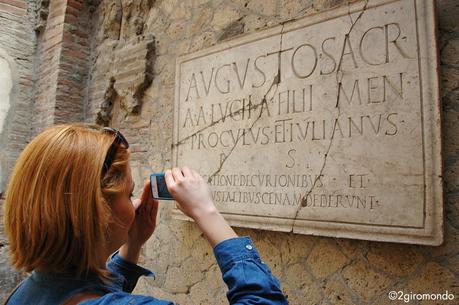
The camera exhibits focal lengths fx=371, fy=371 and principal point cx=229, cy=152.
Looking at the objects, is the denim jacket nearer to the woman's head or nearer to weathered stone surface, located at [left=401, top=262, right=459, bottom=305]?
the woman's head

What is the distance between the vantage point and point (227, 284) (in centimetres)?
87

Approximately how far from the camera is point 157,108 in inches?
111

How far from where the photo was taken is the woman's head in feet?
2.71

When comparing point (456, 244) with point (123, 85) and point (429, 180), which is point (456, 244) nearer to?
point (429, 180)

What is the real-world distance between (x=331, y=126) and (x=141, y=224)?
3.44ft

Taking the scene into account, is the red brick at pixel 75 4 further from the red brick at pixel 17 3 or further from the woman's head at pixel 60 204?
the woman's head at pixel 60 204

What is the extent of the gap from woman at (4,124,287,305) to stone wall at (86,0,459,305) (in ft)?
3.36

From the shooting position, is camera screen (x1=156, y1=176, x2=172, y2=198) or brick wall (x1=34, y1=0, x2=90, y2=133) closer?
camera screen (x1=156, y1=176, x2=172, y2=198)

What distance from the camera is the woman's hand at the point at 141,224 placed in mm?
1216

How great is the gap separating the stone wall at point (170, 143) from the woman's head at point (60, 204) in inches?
50.4

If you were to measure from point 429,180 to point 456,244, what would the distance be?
28 cm

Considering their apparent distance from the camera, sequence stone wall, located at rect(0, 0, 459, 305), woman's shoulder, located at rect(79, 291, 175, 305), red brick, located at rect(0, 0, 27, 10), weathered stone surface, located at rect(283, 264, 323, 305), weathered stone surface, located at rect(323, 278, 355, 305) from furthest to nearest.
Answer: red brick, located at rect(0, 0, 27, 10)
weathered stone surface, located at rect(283, 264, 323, 305)
weathered stone surface, located at rect(323, 278, 355, 305)
stone wall, located at rect(0, 0, 459, 305)
woman's shoulder, located at rect(79, 291, 175, 305)

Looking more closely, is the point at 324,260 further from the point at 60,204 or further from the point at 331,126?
the point at 60,204

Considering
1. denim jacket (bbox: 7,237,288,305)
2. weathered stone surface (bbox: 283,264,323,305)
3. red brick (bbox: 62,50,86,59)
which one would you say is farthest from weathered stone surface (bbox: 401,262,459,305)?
red brick (bbox: 62,50,86,59)
